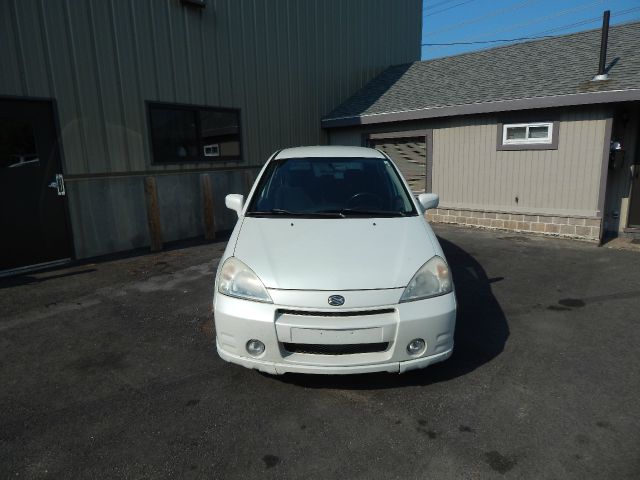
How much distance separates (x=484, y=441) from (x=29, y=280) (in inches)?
244

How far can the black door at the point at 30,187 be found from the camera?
230 inches

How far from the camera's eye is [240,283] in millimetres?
2695

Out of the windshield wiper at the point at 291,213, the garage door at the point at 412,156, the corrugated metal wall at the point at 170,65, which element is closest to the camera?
the windshield wiper at the point at 291,213

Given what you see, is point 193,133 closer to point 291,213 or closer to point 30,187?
point 30,187

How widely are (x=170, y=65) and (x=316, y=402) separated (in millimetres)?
7383

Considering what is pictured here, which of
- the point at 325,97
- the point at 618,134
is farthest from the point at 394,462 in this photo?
the point at 325,97

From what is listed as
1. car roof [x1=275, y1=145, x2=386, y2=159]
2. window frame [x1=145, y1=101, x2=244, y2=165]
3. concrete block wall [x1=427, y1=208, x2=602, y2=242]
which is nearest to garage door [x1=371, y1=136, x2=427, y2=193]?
concrete block wall [x1=427, y1=208, x2=602, y2=242]

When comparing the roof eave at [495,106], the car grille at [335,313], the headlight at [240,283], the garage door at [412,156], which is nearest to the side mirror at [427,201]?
the car grille at [335,313]

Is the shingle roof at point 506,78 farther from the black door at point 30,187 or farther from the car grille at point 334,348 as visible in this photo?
the black door at point 30,187

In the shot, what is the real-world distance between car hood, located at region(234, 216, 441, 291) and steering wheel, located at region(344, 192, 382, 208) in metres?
0.36

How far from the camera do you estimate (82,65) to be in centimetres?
652

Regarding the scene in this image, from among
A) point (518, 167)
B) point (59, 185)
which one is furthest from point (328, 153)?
point (518, 167)

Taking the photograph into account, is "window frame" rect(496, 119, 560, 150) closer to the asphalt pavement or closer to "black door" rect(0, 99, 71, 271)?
the asphalt pavement

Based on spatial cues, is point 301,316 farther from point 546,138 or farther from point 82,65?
point 546,138
